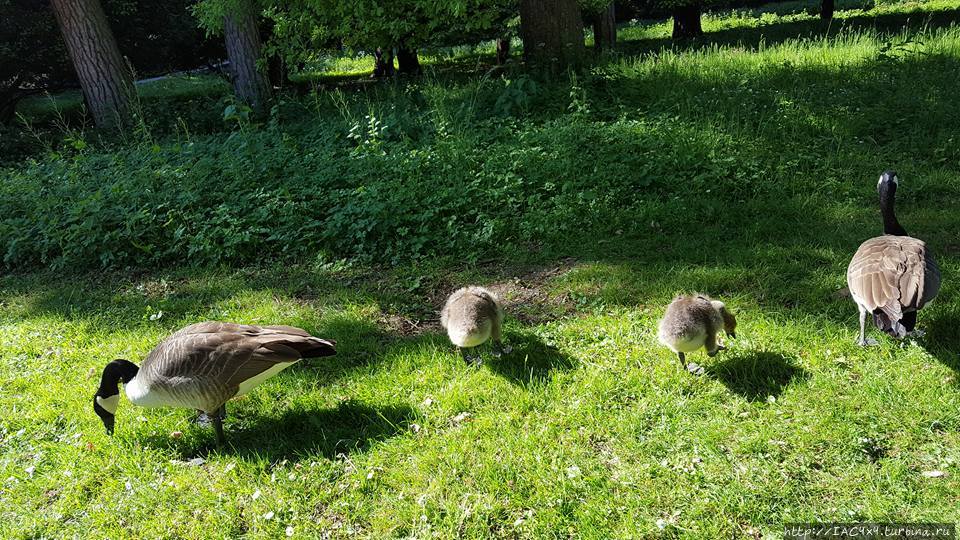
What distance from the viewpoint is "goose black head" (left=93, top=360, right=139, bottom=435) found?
4020 millimetres

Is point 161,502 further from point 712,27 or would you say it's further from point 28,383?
point 712,27

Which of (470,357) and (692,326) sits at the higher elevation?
(692,326)

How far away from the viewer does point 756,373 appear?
161 inches

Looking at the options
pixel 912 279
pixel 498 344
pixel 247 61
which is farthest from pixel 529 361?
pixel 247 61

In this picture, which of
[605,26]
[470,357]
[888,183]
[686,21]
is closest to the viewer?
[470,357]

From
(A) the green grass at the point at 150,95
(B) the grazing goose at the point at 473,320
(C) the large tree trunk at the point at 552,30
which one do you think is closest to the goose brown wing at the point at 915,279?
(B) the grazing goose at the point at 473,320

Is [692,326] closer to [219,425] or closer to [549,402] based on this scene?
[549,402]

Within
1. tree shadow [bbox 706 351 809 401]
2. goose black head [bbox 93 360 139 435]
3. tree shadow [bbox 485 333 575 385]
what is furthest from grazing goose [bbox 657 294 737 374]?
goose black head [bbox 93 360 139 435]

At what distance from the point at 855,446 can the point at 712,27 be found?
89.6 feet

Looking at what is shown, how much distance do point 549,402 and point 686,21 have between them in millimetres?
23680

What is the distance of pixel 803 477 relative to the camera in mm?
3277

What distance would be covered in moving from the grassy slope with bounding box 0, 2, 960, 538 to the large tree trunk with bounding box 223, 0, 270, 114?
6.27 metres

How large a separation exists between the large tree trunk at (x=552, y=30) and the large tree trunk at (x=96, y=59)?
7933mm

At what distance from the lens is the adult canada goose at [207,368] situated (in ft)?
12.4
